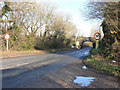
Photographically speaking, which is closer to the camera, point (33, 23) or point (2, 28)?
point (2, 28)

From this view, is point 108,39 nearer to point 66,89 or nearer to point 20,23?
point 66,89

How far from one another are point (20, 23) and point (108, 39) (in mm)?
17392

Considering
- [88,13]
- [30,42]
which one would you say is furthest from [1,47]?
[88,13]

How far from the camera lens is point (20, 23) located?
23391 millimetres

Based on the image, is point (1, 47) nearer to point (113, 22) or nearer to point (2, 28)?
point (2, 28)

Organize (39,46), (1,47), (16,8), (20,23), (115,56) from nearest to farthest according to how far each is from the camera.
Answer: (115,56) → (1,47) → (16,8) → (20,23) → (39,46)

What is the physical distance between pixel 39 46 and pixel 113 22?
64.7ft

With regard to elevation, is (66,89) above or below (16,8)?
below

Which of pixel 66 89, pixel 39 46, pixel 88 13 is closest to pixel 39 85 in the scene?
pixel 66 89

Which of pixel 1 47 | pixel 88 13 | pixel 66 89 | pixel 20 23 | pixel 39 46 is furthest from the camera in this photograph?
pixel 39 46

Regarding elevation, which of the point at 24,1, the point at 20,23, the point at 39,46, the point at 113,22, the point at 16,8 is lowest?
the point at 39,46

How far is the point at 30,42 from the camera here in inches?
923

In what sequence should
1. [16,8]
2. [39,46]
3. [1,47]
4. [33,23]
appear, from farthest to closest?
1. [33,23]
2. [39,46]
3. [16,8]
4. [1,47]

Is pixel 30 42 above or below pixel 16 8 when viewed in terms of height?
below
